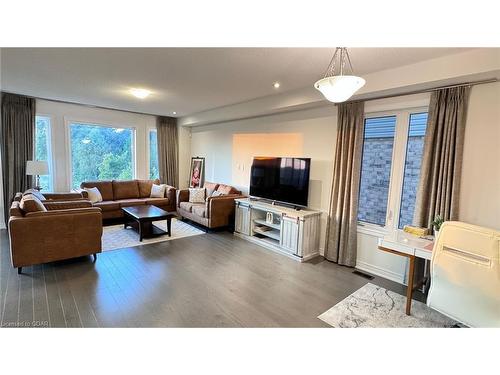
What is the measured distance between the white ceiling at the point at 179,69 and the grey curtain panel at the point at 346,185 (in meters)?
0.71

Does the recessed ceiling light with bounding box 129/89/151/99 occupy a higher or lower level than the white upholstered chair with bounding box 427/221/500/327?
higher

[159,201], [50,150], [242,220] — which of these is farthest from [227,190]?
[50,150]

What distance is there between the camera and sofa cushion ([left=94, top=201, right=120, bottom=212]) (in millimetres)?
5098

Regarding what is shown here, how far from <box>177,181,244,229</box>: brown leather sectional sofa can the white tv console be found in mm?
239

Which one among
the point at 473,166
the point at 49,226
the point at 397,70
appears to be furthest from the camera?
the point at 49,226

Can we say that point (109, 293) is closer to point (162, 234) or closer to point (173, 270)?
point (173, 270)

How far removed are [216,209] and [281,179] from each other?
4.67 ft

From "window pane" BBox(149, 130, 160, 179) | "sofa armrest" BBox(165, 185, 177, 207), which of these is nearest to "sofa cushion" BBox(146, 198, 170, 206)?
"sofa armrest" BBox(165, 185, 177, 207)

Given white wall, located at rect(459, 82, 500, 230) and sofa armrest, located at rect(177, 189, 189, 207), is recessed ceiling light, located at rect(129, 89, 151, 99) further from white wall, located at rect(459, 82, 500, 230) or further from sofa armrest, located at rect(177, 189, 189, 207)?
white wall, located at rect(459, 82, 500, 230)

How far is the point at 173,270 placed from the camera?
10.7ft
